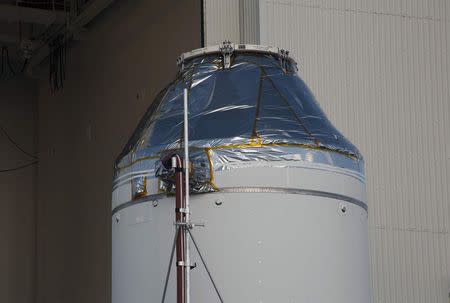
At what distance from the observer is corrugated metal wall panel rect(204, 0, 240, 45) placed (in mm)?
12641

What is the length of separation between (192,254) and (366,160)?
17.8 feet

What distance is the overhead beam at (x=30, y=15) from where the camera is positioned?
73.6 feet

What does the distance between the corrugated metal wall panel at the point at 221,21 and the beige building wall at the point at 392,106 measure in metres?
0.79

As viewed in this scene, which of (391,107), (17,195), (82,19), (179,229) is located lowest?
(179,229)

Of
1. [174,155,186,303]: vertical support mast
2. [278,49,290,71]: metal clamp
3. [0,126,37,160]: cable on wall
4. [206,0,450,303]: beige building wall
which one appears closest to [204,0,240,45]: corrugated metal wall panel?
[206,0,450,303]: beige building wall

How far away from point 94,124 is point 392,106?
428 inches

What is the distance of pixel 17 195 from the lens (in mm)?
26719

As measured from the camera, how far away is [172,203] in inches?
281

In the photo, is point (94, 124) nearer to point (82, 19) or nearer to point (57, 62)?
point (82, 19)

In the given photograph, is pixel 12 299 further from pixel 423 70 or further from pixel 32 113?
pixel 423 70

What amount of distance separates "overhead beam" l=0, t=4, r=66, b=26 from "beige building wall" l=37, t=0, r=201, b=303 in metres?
0.85

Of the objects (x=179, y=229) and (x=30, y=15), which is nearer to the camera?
(x=179, y=229)

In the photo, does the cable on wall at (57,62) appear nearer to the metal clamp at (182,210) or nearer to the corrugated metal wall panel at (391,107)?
the corrugated metal wall panel at (391,107)

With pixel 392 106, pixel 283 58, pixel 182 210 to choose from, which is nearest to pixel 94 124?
pixel 392 106
